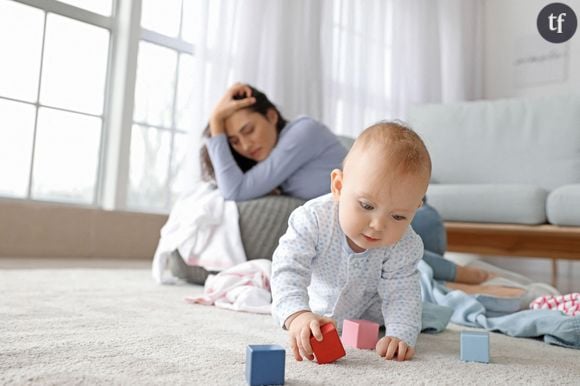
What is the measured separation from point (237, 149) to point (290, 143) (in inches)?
8.2

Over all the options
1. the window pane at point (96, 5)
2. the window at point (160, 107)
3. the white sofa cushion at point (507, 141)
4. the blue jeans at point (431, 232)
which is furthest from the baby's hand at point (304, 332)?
the white sofa cushion at point (507, 141)

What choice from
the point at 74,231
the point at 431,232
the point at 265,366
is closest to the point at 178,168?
the point at 74,231

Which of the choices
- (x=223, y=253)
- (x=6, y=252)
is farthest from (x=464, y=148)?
(x=6, y=252)

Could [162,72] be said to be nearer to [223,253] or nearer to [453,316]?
[223,253]

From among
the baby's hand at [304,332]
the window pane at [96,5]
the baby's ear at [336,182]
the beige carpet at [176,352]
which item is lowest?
the beige carpet at [176,352]

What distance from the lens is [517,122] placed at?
321 cm

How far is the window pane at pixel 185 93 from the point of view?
2.76 m

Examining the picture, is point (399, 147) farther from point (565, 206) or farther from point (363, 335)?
point (565, 206)

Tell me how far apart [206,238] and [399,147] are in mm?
1029

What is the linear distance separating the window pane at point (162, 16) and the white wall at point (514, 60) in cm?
189

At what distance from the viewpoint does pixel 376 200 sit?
0.88 m

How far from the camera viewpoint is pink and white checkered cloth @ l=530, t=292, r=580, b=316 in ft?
4.21

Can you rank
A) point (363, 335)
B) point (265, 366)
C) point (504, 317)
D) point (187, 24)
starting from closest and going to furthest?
point (265, 366)
point (363, 335)
point (504, 317)
point (187, 24)

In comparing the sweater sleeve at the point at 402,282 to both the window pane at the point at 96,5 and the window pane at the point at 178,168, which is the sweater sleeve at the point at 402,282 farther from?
the window pane at the point at 96,5
